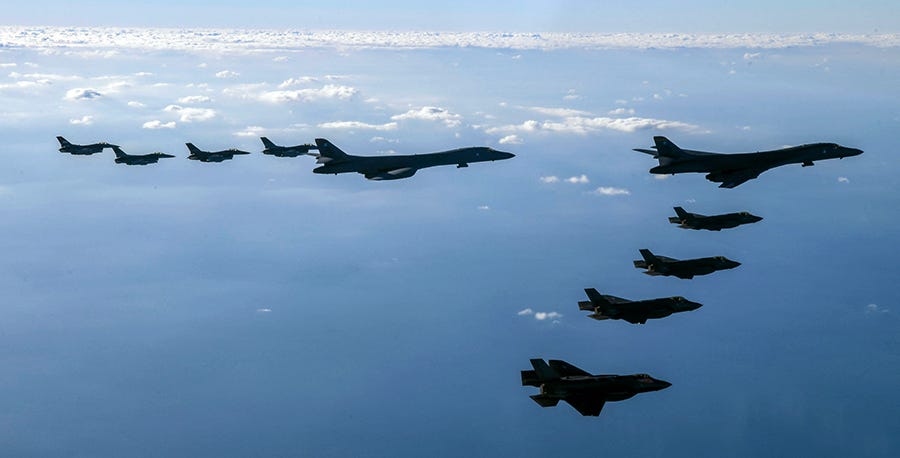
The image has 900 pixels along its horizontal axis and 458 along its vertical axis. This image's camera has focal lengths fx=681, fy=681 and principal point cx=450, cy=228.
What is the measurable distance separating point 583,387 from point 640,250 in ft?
57.3

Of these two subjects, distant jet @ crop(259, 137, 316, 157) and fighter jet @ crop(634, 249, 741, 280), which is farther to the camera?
distant jet @ crop(259, 137, 316, 157)

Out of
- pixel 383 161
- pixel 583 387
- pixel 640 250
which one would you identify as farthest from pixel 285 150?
pixel 583 387

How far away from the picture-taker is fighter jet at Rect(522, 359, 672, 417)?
54094 mm

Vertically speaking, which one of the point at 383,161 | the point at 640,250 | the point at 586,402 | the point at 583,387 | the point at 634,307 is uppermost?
the point at 383,161

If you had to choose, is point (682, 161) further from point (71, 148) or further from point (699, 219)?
point (71, 148)

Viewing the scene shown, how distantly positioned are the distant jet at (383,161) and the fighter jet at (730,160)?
28133 mm

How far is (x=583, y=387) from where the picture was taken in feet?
178

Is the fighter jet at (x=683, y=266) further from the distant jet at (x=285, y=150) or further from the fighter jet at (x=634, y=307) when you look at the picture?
the distant jet at (x=285, y=150)

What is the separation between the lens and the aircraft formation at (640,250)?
5456cm

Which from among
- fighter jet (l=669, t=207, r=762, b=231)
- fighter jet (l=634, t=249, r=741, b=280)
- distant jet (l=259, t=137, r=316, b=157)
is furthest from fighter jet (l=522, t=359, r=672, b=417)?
distant jet (l=259, t=137, r=316, b=157)

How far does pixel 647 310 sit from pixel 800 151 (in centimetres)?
2728

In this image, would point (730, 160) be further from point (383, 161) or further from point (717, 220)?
point (383, 161)

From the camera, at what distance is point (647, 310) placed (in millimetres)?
59875

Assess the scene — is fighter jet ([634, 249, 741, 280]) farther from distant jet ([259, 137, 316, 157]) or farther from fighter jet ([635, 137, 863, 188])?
distant jet ([259, 137, 316, 157])
